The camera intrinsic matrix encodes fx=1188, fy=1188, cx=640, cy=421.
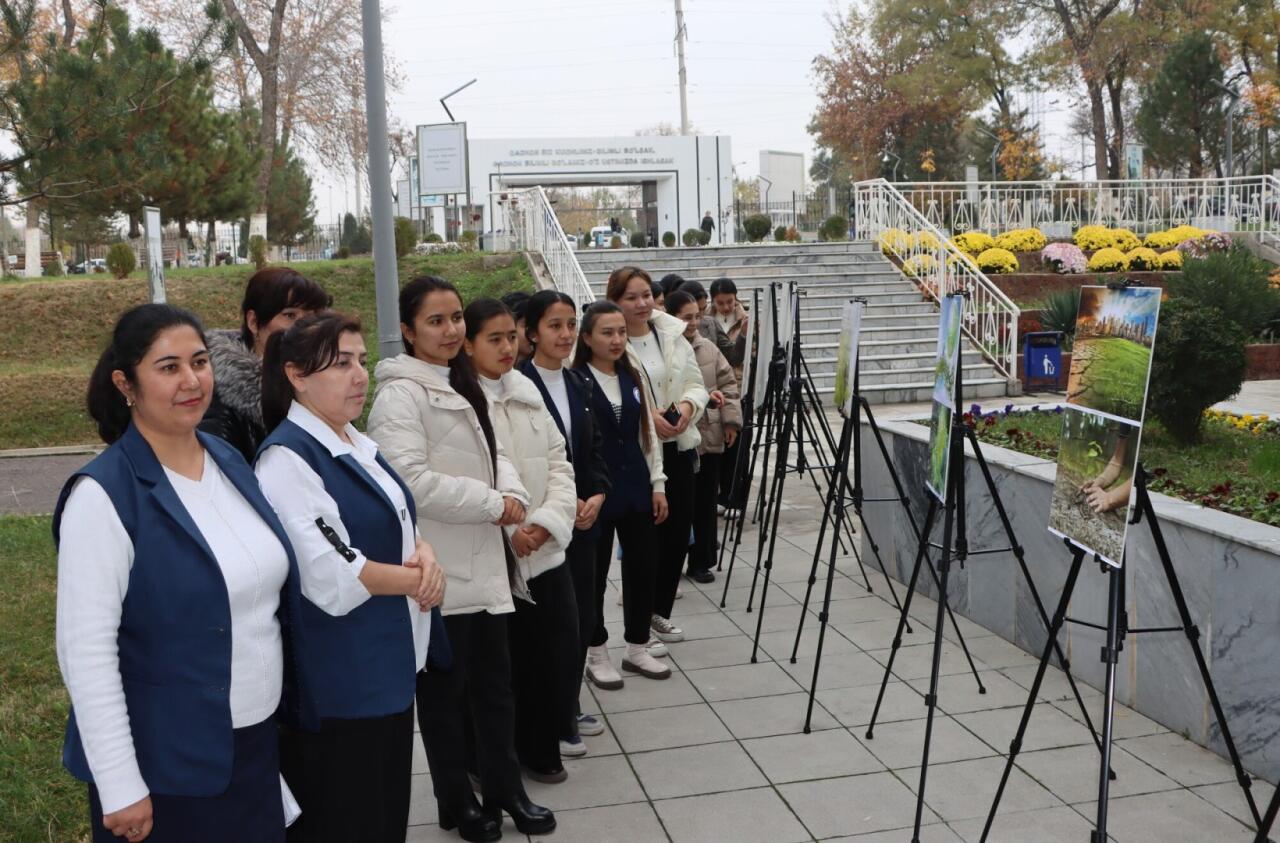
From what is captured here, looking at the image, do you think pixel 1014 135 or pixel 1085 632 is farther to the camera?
pixel 1014 135

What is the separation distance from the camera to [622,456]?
520 centimetres

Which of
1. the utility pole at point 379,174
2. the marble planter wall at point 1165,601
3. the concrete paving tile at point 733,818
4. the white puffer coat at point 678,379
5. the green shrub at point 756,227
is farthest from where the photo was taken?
the green shrub at point 756,227

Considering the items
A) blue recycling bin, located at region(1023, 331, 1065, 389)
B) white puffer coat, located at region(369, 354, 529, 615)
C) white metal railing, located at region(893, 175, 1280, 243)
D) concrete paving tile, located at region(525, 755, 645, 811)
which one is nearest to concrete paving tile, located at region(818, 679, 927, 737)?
concrete paving tile, located at region(525, 755, 645, 811)

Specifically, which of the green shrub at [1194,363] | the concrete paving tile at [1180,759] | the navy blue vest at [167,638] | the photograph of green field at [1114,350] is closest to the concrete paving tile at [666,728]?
the concrete paving tile at [1180,759]

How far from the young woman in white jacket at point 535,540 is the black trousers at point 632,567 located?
749 mm

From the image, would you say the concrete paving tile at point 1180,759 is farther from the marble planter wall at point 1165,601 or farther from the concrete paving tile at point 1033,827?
the concrete paving tile at point 1033,827

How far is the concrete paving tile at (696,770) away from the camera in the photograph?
436 cm

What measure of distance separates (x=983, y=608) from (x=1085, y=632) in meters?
0.91

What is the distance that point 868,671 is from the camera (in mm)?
5605

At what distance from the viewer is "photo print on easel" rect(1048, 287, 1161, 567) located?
3479 millimetres

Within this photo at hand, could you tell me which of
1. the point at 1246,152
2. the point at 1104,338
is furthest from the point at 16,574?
the point at 1246,152

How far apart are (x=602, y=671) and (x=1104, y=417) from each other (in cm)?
273

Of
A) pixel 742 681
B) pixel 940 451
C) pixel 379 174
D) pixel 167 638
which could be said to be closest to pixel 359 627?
pixel 167 638

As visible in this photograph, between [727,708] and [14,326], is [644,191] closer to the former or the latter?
[14,326]
